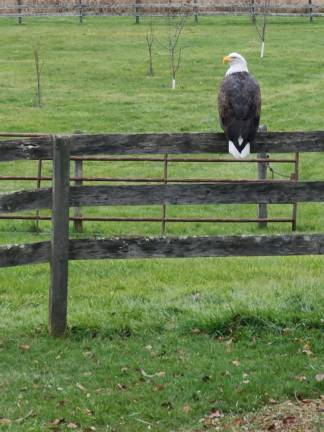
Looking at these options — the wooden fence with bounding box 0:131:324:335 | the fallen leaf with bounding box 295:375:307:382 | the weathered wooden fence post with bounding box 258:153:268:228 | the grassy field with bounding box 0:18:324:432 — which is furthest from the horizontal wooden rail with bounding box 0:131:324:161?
the weathered wooden fence post with bounding box 258:153:268:228

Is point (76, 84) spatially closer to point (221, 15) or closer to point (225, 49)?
point (225, 49)

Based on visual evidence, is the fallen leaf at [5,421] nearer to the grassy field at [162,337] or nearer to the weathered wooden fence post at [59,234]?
the grassy field at [162,337]

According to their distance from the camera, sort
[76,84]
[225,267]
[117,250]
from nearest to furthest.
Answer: [117,250] → [225,267] → [76,84]

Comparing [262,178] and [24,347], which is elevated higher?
[24,347]

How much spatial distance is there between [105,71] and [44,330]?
2699cm

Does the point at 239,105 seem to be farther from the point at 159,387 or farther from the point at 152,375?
the point at 159,387

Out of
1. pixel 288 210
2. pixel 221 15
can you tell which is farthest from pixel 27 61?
pixel 288 210

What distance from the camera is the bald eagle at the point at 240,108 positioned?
293 inches

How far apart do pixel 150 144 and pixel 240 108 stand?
4.99ft

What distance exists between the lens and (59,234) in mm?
6547

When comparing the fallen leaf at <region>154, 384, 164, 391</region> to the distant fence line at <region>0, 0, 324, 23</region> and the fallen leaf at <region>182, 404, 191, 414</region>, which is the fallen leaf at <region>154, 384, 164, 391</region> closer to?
the fallen leaf at <region>182, 404, 191, 414</region>

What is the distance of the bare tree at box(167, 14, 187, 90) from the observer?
104 feet

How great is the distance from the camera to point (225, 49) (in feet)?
120

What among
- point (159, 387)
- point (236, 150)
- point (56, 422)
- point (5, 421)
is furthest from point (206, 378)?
point (236, 150)
